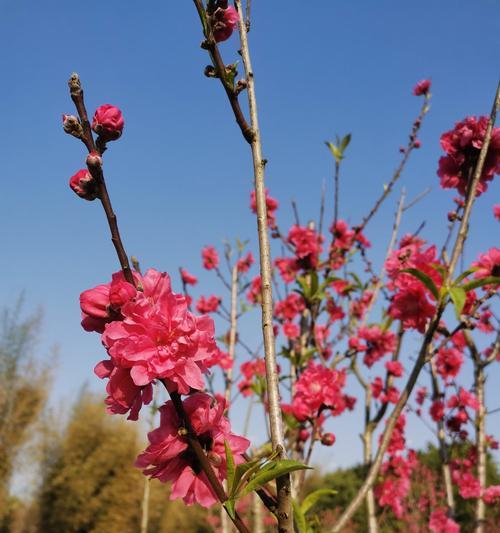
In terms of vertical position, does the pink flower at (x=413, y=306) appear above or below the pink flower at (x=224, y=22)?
below

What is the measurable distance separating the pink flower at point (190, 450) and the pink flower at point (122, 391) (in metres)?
0.05

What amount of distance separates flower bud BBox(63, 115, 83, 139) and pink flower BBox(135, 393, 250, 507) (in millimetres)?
571

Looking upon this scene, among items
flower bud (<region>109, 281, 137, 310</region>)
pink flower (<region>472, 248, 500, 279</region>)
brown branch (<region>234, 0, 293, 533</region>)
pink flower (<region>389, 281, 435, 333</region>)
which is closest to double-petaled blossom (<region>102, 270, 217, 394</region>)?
flower bud (<region>109, 281, 137, 310</region>)

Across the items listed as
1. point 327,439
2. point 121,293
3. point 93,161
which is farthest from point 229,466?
point 327,439

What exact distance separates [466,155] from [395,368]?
6.00 ft

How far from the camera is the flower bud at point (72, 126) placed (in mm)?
943

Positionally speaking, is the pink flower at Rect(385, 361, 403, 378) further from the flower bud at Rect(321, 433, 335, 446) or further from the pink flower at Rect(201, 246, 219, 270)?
the pink flower at Rect(201, 246, 219, 270)

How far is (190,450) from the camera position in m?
0.90

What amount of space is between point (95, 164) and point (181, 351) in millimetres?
390

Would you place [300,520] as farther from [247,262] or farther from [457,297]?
[247,262]

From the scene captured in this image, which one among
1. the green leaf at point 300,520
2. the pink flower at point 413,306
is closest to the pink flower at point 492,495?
the pink flower at point 413,306

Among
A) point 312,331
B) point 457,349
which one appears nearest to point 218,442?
point 312,331

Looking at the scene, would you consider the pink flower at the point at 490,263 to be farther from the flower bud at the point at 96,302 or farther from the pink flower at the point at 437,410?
the pink flower at the point at 437,410

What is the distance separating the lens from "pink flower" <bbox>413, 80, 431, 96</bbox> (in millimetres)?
3668
